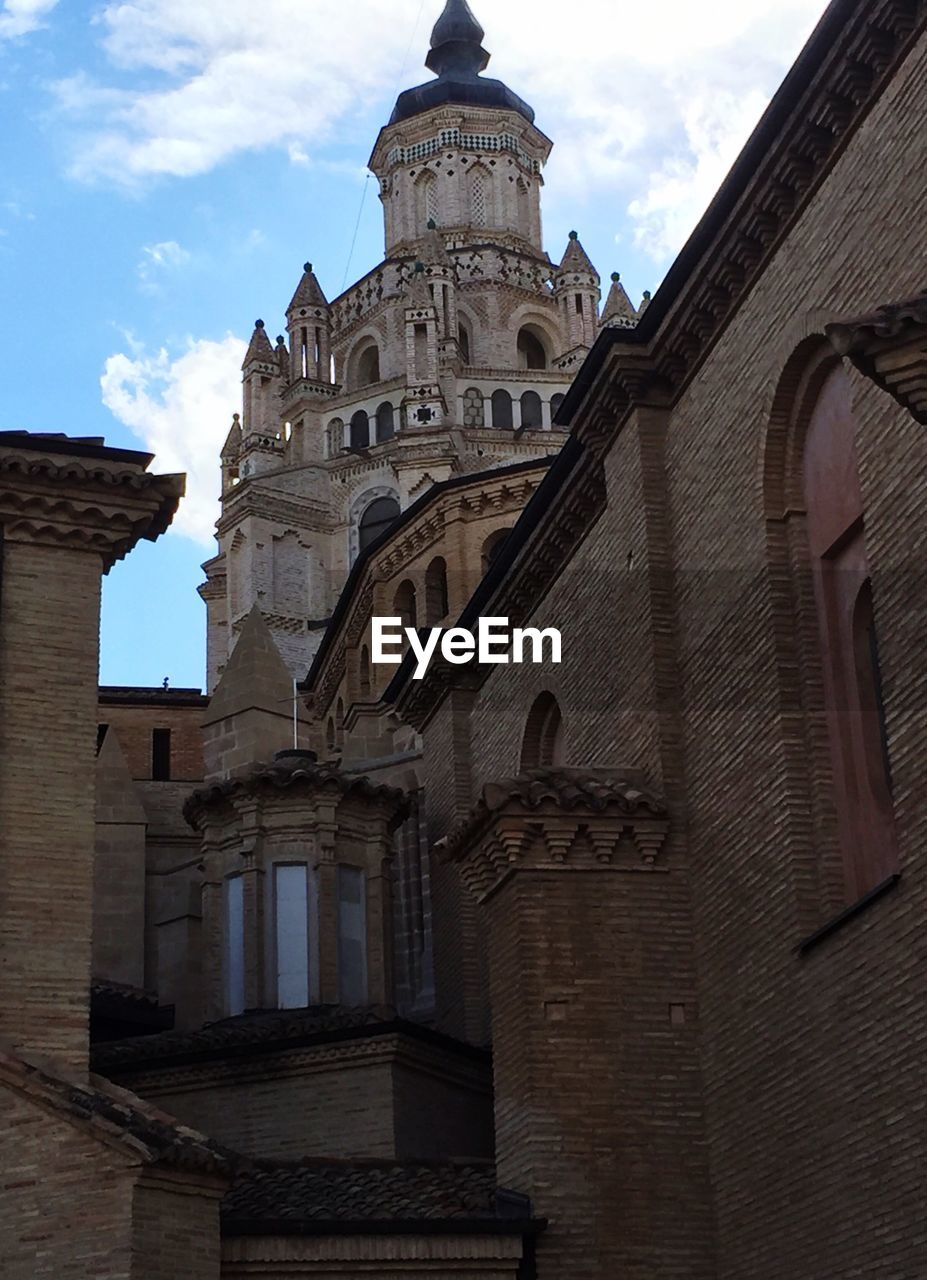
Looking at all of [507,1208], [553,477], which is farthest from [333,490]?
[507,1208]

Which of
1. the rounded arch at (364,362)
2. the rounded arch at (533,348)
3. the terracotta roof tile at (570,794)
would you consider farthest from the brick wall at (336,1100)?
the rounded arch at (533,348)

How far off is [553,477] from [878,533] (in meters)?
6.41

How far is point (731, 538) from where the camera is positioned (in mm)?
16375

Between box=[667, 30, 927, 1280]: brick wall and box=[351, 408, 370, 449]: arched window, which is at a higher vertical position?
box=[351, 408, 370, 449]: arched window

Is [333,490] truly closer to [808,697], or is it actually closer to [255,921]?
[255,921]

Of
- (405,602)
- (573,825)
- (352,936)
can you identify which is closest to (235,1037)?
(352,936)

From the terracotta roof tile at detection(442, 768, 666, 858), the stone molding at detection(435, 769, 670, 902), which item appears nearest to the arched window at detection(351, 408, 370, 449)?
the terracotta roof tile at detection(442, 768, 666, 858)

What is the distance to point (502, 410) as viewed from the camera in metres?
71.2

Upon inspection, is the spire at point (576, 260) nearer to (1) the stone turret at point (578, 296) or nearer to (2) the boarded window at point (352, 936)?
(1) the stone turret at point (578, 296)

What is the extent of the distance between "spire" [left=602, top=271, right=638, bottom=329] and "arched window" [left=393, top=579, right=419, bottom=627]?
108 feet

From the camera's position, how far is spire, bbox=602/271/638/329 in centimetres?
7300

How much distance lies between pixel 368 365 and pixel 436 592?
3573 centimetres

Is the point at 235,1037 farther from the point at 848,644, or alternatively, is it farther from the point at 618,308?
the point at 618,308

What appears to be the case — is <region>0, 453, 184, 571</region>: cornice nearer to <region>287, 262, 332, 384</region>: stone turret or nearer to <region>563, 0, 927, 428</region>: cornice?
<region>563, 0, 927, 428</region>: cornice
